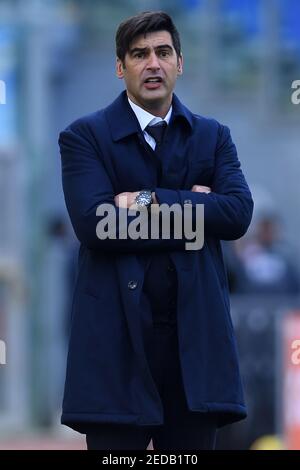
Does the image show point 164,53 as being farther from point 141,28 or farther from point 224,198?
point 224,198

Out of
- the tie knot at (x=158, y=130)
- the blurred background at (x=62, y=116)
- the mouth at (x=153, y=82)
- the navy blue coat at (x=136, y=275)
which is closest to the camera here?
the navy blue coat at (x=136, y=275)

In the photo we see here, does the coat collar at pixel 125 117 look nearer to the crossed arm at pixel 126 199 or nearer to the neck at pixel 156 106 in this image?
the neck at pixel 156 106

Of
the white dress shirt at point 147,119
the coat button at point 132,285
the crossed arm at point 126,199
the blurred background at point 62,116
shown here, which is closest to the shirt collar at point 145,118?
the white dress shirt at point 147,119

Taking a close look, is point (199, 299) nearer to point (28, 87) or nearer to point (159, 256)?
point (159, 256)

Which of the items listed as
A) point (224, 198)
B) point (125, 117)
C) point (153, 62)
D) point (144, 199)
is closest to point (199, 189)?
point (224, 198)

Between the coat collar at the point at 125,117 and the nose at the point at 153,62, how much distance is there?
0.19 m

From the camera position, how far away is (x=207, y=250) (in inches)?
181

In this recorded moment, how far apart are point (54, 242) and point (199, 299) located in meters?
9.41

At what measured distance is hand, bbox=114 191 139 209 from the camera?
15.0 feet

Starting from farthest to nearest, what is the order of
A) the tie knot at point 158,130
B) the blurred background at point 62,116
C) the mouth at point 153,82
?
1. the blurred background at point 62,116
2. the tie knot at point 158,130
3. the mouth at point 153,82

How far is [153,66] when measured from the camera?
14.9ft

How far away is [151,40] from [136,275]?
72cm

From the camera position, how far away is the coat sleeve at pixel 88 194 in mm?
4527

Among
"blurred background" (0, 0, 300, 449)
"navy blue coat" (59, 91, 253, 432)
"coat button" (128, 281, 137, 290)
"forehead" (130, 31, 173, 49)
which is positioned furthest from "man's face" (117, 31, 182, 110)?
"blurred background" (0, 0, 300, 449)
